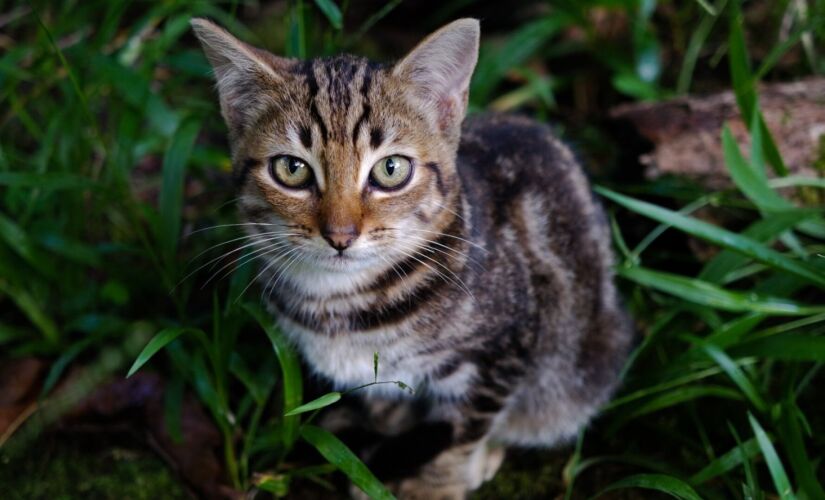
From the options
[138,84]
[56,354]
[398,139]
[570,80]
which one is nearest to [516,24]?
[570,80]

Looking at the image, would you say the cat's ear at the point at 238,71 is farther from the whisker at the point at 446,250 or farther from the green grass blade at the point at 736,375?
the green grass blade at the point at 736,375

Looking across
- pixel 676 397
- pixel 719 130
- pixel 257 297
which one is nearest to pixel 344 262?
pixel 257 297

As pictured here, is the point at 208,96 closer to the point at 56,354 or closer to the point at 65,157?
the point at 65,157

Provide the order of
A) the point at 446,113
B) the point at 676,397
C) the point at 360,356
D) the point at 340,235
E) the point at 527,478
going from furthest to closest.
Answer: the point at 527,478 < the point at 676,397 < the point at 360,356 < the point at 446,113 < the point at 340,235

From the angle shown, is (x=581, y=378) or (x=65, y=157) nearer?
(x=581, y=378)

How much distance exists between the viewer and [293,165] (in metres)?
1.91

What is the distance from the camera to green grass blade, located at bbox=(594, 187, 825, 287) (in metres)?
2.18

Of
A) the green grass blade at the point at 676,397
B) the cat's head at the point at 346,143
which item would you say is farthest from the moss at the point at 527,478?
the cat's head at the point at 346,143

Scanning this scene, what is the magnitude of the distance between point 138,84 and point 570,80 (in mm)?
1870

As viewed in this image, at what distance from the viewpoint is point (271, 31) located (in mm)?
3863

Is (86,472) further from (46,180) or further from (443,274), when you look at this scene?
(443,274)

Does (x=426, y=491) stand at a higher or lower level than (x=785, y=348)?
lower

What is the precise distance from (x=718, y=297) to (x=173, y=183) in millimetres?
1643

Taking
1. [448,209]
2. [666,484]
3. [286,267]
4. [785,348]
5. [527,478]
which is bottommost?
[527,478]
